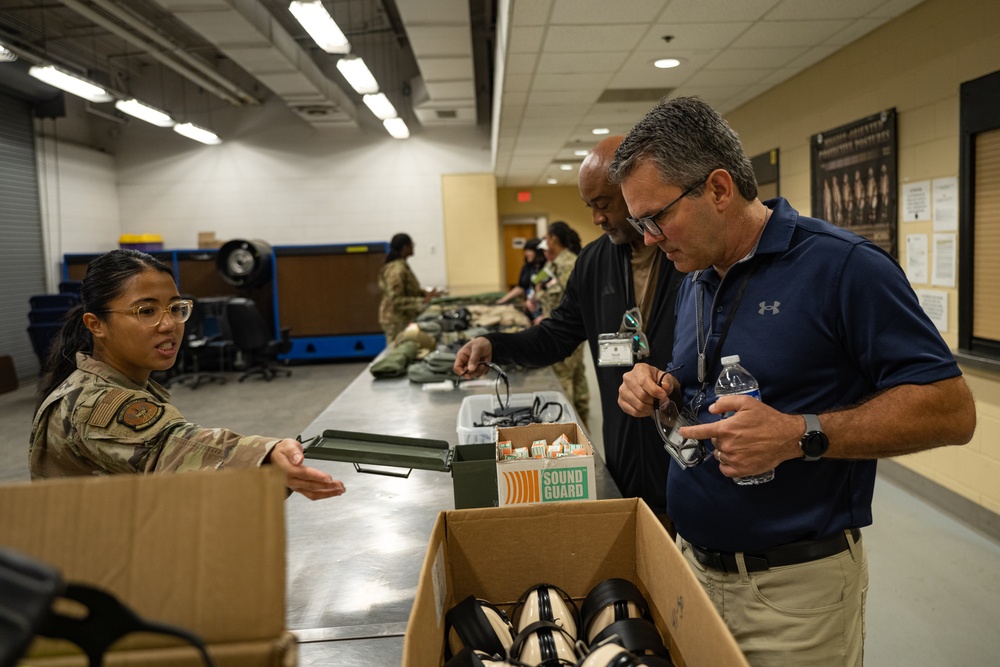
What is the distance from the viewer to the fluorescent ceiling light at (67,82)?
7.39m

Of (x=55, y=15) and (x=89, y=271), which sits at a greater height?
(x=55, y=15)

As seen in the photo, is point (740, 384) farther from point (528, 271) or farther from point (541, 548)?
point (528, 271)

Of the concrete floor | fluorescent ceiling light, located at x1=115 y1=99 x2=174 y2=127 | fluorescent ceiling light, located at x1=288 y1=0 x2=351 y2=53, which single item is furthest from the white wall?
the concrete floor

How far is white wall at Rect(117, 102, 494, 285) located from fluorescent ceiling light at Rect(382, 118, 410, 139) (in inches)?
32.4

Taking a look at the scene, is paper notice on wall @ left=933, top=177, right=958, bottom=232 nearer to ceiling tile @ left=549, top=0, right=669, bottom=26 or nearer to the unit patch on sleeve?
ceiling tile @ left=549, top=0, right=669, bottom=26

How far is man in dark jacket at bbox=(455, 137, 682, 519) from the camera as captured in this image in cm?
217

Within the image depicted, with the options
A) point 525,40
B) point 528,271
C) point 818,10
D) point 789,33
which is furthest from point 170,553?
point 528,271

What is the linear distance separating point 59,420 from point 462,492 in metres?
0.94

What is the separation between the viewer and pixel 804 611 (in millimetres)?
1318

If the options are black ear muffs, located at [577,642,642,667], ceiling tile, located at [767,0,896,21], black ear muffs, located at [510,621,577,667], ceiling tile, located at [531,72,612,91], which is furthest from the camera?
ceiling tile, located at [531,72,612,91]

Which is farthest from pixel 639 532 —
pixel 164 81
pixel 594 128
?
pixel 164 81

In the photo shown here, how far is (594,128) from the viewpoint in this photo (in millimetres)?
8562

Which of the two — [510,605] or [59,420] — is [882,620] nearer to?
[510,605]

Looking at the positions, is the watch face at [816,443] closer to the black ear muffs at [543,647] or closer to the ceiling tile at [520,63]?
the black ear muffs at [543,647]
